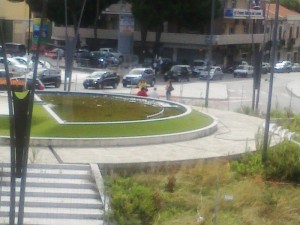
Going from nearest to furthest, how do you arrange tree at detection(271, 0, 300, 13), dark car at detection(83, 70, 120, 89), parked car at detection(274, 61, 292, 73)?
dark car at detection(83, 70, 120, 89)
parked car at detection(274, 61, 292, 73)
tree at detection(271, 0, 300, 13)

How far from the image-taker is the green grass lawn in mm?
22016

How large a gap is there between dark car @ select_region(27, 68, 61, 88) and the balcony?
2204 cm

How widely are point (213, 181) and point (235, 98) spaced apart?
29.8m

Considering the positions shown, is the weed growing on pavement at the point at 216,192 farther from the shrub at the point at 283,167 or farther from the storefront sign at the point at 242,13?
the storefront sign at the point at 242,13

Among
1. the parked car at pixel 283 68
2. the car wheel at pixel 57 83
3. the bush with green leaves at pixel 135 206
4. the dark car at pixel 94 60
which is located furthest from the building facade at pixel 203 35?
the bush with green leaves at pixel 135 206

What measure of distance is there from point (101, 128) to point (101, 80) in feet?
88.9

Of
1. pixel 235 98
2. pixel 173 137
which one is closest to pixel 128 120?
pixel 173 137

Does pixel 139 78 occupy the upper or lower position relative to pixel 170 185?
lower

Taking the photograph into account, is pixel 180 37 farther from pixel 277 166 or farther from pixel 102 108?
pixel 277 166

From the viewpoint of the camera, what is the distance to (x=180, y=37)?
234ft

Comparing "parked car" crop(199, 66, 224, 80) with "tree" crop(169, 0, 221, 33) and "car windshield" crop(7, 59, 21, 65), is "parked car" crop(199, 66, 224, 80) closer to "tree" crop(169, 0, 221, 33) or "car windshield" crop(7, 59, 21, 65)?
"tree" crop(169, 0, 221, 33)

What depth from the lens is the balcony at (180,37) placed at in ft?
233

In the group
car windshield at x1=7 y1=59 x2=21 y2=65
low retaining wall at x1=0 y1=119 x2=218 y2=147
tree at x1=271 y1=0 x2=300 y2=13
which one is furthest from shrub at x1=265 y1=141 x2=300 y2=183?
tree at x1=271 y1=0 x2=300 y2=13

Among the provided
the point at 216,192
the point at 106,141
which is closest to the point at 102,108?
the point at 106,141
